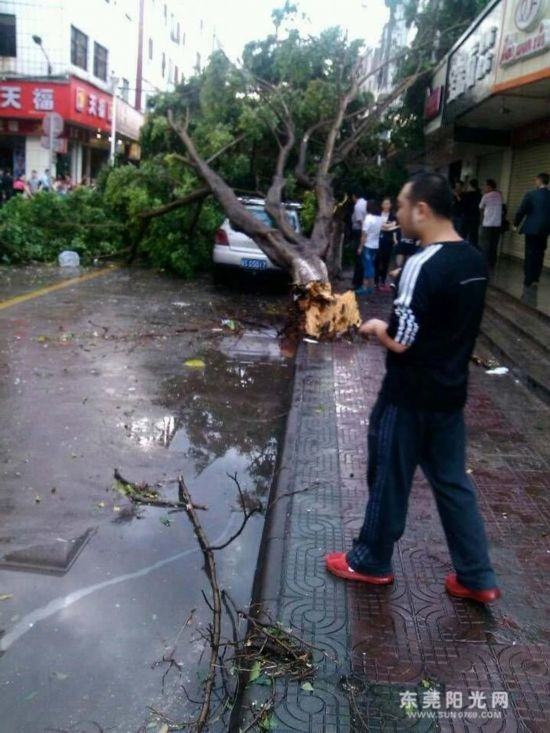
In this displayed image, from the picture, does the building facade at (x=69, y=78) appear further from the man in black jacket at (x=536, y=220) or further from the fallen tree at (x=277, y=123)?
the man in black jacket at (x=536, y=220)

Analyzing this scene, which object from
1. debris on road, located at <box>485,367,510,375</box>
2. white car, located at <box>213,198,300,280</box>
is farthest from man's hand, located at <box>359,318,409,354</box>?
white car, located at <box>213,198,300,280</box>

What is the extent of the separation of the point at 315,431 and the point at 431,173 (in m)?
3.01

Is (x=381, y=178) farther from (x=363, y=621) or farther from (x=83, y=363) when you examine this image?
(x=363, y=621)

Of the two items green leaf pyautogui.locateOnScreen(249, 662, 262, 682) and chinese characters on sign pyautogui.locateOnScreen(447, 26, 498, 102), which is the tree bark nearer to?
chinese characters on sign pyautogui.locateOnScreen(447, 26, 498, 102)

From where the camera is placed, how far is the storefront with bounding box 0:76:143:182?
28.5 metres

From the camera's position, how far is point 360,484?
4.85 m

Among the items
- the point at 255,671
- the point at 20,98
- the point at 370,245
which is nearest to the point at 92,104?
the point at 20,98

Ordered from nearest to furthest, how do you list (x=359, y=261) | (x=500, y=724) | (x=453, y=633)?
(x=500, y=724), (x=453, y=633), (x=359, y=261)

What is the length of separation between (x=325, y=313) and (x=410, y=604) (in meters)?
6.59

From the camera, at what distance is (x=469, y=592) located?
3463mm

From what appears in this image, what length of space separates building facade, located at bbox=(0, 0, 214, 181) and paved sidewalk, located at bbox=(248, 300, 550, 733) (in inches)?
766

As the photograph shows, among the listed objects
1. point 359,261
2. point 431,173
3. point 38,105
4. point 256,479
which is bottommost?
point 256,479

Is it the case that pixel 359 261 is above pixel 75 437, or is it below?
above

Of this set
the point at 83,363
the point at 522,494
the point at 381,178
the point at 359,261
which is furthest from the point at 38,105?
the point at 522,494
